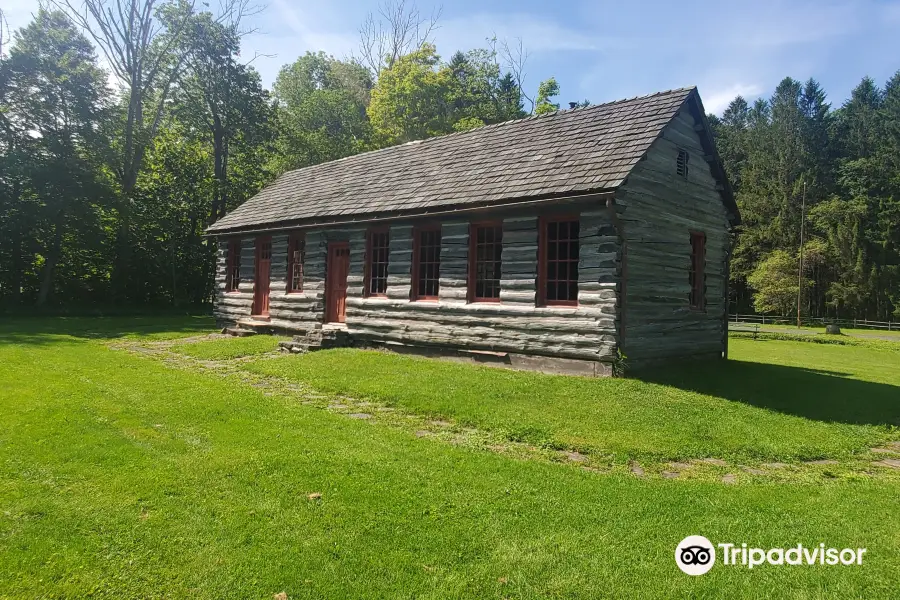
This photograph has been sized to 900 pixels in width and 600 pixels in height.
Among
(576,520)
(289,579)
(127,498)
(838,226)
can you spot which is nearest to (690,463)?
(576,520)

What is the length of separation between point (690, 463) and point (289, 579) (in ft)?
15.3

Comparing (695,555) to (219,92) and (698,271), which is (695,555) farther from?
(219,92)

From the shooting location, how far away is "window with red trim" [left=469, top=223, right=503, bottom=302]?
12.4m

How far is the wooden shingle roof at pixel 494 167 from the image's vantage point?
11234 millimetres

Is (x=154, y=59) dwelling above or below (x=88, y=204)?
above

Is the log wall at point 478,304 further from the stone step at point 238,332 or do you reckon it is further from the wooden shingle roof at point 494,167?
the stone step at point 238,332

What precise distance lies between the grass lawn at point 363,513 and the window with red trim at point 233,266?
12.6 metres

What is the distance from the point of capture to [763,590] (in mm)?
3396

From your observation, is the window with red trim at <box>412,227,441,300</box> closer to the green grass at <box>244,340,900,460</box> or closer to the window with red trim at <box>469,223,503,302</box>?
the window with red trim at <box>469,223,503,302</box>

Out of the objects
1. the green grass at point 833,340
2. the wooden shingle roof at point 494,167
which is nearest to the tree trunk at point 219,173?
the wooden shingle roof at point 494,167

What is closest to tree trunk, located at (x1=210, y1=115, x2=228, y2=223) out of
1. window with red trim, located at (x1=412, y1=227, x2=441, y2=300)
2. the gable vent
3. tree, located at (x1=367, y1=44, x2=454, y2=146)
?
tree, located at (x1=367, y1=44, x2=454, y2=146)

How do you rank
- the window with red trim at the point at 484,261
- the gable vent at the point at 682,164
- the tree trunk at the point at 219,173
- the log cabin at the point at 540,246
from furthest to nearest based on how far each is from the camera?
1. the tree trunk at the point at 219,173
2. the gable vent at the point at 682,164
3. the window with red trim at the point at 484,261
4. the log cabin at the point at 540,246

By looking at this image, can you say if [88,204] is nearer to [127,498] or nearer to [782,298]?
[127,498]

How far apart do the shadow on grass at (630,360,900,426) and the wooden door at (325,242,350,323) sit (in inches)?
343
